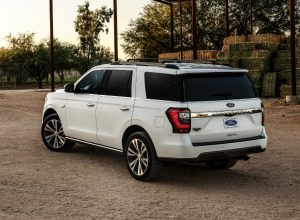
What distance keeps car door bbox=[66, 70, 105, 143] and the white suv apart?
0.09 meters

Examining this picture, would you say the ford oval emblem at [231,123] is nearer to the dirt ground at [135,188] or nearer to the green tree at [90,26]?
the dirt ground at [135,188]

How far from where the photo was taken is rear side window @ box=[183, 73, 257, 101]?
24.6 ft

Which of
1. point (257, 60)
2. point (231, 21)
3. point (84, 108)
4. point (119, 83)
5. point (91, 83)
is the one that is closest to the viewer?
point (119, 83)

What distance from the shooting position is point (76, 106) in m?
9.62

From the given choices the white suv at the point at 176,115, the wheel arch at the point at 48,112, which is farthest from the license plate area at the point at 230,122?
the wheel arch at the point at 48,112

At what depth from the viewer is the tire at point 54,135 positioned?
34.4 ft

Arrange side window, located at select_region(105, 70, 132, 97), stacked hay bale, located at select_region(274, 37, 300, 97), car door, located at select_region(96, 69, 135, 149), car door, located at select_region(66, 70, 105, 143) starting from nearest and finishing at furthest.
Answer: car door, located at select_region(96, 69, 135, 149)
side window, located at select_region(105, 70, 132, 97)
car door, located at select_region(66, 70, 105, 143)
stacked hay bale, located at select_region(274, 37, 300, 97)

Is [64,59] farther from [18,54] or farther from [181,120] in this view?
[181,120]

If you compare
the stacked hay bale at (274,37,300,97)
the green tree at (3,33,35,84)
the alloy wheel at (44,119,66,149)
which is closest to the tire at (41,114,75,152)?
the alloy wheel at (44,119,66,149)

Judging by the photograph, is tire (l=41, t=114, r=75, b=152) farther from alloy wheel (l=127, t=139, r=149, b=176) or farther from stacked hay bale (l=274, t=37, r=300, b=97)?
stacked hay bale (l=274, t=37, r=300, b=97)

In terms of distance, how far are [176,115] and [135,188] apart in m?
1.22

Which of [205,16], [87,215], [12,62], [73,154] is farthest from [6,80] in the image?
[87,215]

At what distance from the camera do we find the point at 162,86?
25.5ft

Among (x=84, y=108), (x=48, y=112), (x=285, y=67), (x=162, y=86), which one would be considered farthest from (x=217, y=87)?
(x=285, y=67)
